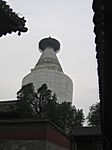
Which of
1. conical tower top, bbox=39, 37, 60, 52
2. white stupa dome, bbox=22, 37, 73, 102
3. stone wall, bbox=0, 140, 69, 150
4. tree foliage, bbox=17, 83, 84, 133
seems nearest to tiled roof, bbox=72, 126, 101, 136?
tree foliage, bbox=17, 83, 84, 133

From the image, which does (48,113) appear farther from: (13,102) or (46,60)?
(46,60)

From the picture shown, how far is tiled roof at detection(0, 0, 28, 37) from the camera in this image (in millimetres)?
4617

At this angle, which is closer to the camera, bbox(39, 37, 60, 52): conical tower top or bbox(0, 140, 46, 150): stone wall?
bbox(0, 140, 46, 150): stone wall

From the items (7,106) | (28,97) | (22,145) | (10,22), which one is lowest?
(22,145)

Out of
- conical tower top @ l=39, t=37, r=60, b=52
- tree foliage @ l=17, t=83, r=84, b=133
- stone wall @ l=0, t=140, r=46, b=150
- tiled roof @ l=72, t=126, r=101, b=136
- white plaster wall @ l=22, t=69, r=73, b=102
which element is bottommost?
stone wall @ l=0, t=140, r=46, b=150

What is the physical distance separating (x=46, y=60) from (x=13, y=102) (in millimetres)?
29695

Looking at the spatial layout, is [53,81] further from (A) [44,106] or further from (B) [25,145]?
(B) [25,145]

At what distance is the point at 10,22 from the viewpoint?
4816 millimetres

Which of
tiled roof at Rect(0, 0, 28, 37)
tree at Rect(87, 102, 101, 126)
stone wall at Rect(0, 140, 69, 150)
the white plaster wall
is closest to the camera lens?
tiled roof at Rect(0, 0, 28, 37)

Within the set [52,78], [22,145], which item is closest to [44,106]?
[22,145]

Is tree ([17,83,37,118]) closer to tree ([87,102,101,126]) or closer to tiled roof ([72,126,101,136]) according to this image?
tiled roof ([72,126,101,136])

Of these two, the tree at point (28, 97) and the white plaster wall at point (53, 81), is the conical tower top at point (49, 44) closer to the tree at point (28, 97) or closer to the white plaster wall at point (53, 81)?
the white plaster wall at point (53, 81)

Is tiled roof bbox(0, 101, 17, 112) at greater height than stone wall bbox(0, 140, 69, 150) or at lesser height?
greater

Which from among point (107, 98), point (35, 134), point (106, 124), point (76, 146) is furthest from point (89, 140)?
point (107, 98)
